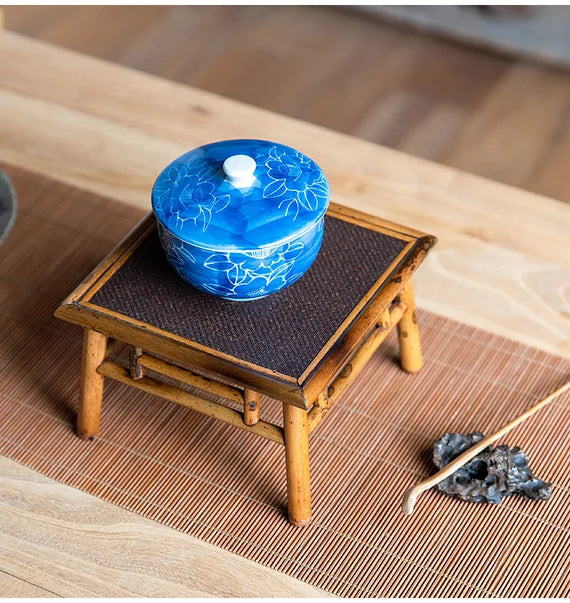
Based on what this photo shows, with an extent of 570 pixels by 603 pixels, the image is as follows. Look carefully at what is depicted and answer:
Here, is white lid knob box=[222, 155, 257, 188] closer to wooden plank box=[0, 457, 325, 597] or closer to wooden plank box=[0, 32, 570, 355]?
wooden plank box=[0, 457, 325, 597]

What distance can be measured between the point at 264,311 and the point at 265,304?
17 millimetres

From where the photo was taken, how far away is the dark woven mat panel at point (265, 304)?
1.41m

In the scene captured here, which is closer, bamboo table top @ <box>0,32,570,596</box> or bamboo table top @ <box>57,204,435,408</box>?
bamboo table top @ <box>57,204,435,408</box>

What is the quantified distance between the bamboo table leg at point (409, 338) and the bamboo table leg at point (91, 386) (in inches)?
20.6

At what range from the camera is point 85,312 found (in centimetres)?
145

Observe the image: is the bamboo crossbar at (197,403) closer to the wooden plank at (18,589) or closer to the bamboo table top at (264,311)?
the bamboo table top at (264,311)

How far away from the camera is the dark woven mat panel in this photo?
141cm

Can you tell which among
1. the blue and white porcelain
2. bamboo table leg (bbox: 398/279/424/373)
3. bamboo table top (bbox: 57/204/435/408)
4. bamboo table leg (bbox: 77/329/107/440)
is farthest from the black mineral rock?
bamboo table leg (bbox: 77/329/107/440)

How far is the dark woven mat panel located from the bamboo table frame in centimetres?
1

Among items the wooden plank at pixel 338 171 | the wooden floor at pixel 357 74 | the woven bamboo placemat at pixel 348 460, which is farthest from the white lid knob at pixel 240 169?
the wooden floor at pixel 357 74

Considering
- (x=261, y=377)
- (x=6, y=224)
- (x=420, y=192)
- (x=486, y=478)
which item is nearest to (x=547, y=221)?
(x=420, y=192)

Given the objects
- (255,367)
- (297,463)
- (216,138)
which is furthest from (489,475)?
(216,138)

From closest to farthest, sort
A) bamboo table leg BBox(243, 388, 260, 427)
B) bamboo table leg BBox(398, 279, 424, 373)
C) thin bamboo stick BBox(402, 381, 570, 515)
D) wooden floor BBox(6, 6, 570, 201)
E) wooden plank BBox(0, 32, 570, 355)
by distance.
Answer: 1. bamboo table leg BBox(243, 388, 260, 427)
2. thin bamboo stick BBox(402, 381, 570, 515)
3. bamboo table leg BBox(398, 279, 424, 373)
4. wooden plank BBox(0, 32, 570, 355)
5. wooden floor BBox(6, 6, 570, 201)

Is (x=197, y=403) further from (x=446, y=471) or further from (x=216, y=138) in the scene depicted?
(x=216, y=138)
